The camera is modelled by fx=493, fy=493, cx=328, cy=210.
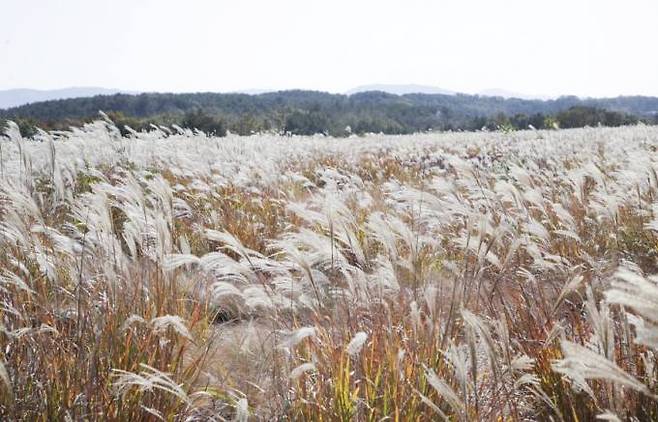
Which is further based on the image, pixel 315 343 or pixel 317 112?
pixel 317 112

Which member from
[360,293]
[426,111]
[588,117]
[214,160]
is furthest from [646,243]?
[426,111]

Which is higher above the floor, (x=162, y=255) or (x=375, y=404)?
(x=162, y=255)

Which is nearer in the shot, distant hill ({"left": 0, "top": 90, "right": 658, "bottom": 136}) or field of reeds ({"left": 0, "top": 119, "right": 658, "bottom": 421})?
field of reeds ({"left": 0, "top": 119, "right": 658, "bottom": 421})

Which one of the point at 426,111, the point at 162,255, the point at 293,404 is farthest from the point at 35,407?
the point at 426,111

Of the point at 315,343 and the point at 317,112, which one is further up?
the point at 317,112

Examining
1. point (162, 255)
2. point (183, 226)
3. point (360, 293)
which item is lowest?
point (183, 226)

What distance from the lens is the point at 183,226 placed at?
221 inches

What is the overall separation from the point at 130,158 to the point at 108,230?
5891 millimetres

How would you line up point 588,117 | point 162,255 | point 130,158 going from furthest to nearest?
point 588,117
point 130,158
point 162,255

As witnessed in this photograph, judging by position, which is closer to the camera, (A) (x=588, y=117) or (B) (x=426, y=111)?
(A) (x=588, y=117)

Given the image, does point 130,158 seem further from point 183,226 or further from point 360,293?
point 360,293

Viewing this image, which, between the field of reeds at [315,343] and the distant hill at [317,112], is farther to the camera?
the distant hill at [317,112]

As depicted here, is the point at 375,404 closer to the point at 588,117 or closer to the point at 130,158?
the point at 130,158

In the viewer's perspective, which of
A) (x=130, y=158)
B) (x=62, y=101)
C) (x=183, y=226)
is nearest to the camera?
→ (x=183, y=226)
